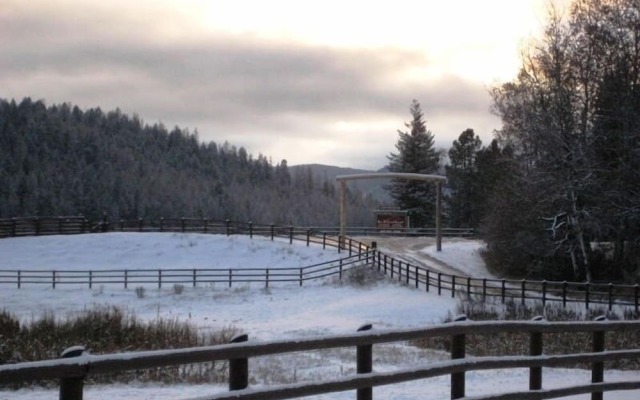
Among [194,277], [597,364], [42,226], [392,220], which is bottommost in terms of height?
[194,277]

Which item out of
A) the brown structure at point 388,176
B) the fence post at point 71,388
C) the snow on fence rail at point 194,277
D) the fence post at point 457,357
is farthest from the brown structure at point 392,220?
the fence post at point 71,388

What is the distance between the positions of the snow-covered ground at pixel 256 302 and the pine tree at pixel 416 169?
1676 centimetres

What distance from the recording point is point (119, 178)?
130 m

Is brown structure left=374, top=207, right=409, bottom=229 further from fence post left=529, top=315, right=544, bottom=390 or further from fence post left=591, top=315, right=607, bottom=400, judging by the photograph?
fence post left=529, top=315, right=544, bottom=390

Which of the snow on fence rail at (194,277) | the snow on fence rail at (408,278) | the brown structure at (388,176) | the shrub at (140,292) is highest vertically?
the brown structure at (388,176)

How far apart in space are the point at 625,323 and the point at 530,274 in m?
37.1

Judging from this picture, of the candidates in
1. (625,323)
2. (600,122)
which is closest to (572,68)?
(600,122)

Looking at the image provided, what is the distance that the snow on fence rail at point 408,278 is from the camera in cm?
3206

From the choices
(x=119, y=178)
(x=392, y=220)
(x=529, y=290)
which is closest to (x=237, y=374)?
(x=529, y=290)

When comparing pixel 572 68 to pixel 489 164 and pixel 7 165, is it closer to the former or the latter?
pixel 489 164

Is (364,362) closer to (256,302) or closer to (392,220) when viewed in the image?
(256,302)

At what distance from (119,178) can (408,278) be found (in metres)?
98.6

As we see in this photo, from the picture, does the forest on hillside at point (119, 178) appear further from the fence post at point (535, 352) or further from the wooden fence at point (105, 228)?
the fence post at point (535, 352)

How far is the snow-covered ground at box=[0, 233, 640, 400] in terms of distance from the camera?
11352mm
